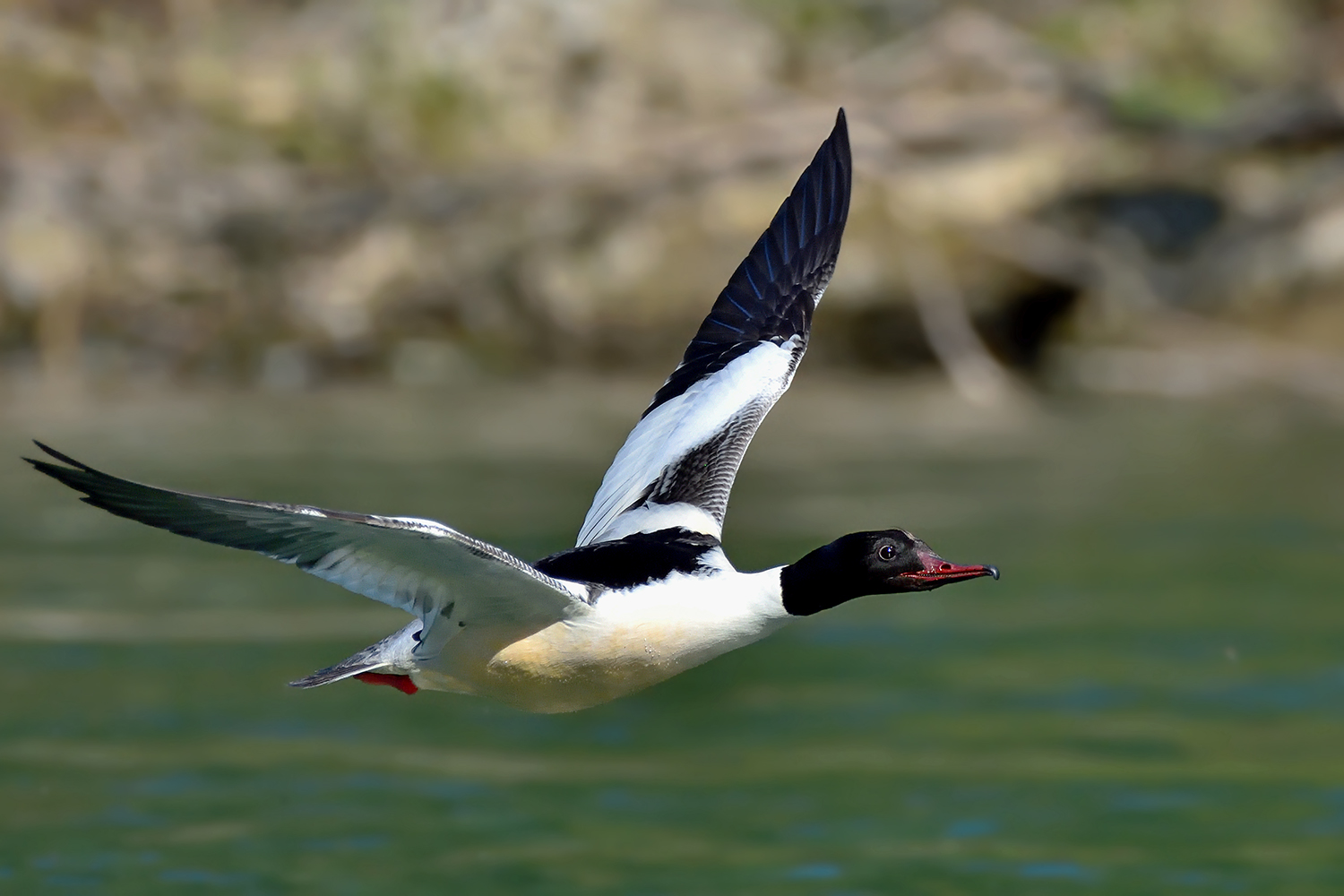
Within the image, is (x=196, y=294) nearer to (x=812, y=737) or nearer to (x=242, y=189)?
(x=242, y=189)

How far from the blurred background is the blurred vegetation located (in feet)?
0.15

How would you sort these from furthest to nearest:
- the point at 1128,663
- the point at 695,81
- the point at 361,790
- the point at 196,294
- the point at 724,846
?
the point at 695,81
the point at 196,294
the point at 1128,663
the point at 361,790
the point at 724,846

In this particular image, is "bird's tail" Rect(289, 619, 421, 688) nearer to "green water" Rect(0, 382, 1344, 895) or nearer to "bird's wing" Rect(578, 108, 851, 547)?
"bird's wing" Rect(578, 108, 851, 547)

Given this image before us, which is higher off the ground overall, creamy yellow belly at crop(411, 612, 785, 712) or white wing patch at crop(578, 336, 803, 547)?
white wing patch at crop(578, 336, 803, 547)

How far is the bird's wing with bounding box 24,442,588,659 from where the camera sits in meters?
5.46

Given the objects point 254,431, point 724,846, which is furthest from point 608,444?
point 724,846

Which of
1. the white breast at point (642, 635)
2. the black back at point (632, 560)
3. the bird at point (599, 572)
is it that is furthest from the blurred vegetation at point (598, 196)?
the white breast at point (642, 635)

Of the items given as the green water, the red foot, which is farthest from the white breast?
the green water

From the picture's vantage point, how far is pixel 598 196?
18.2 m

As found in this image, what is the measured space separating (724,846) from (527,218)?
10210mm

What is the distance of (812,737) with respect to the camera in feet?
35.1

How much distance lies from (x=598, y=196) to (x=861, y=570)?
465 inches

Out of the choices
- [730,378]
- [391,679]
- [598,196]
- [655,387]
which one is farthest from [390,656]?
[598,196]

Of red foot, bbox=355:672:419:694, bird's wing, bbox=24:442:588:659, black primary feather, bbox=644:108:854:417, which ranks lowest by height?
red foot, bbox=355:672:419:694
